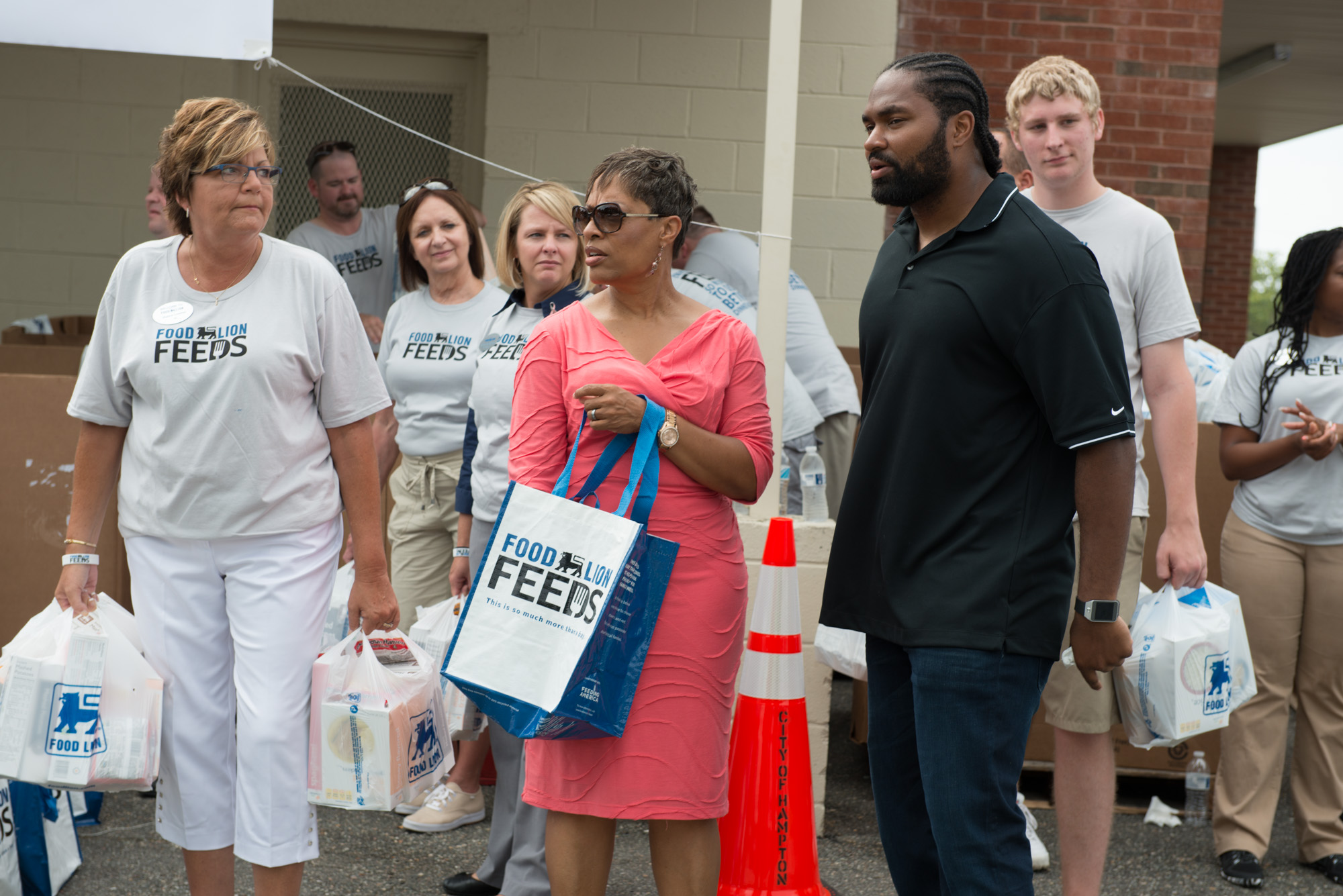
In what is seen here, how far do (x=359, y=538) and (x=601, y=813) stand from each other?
88cm

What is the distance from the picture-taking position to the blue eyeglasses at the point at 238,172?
2.60 metres

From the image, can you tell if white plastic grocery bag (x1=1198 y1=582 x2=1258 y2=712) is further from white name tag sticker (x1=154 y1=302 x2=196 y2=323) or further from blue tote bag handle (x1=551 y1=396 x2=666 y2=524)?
white name tag sticker (x1=154 y1=302 x2=196 y2=323)

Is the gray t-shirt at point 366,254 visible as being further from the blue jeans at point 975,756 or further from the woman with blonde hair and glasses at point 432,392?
the blue jeans at point 975,756

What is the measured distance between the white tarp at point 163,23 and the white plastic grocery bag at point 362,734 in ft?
6.42

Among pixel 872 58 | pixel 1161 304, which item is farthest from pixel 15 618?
pixel 872 58

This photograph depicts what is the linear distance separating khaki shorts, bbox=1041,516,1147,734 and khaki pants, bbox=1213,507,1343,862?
1.10 meters

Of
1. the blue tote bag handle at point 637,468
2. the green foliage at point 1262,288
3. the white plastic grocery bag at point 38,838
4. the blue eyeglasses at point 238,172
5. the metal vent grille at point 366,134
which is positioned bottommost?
the white plastic grocery bag at point 38,838

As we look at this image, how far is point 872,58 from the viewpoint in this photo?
6.95m

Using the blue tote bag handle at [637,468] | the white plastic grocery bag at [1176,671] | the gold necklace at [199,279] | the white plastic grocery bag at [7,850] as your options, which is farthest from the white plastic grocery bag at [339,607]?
the white plastic grocery bag at [1176,671]

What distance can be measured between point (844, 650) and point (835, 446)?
1.56m

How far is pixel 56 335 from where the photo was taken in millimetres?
5742

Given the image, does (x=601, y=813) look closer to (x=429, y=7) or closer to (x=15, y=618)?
(x=15, y=618)

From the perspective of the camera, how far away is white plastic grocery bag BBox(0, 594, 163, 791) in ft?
8.33

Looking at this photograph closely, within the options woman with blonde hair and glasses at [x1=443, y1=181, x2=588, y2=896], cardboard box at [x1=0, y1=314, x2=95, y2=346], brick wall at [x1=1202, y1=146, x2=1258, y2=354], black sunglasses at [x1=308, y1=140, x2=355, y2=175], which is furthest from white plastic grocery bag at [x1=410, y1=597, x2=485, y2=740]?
brick wall at [x1=1202, y1=146, x2=1258, y2=354]
